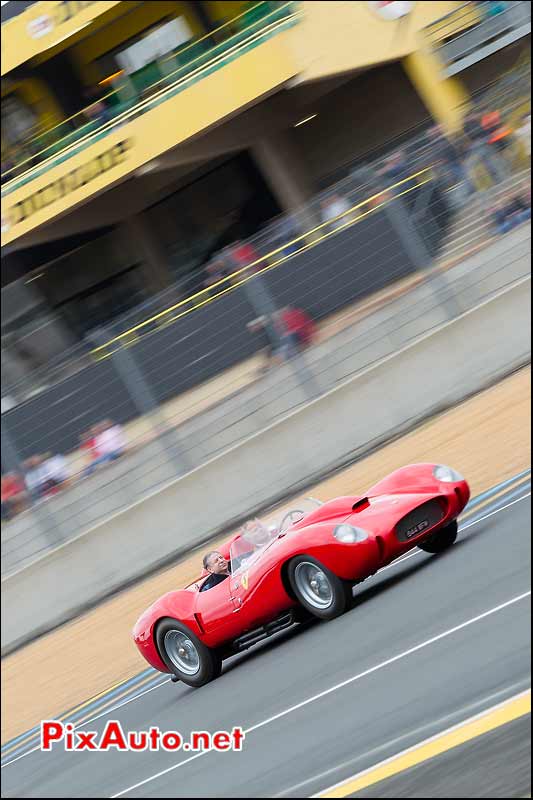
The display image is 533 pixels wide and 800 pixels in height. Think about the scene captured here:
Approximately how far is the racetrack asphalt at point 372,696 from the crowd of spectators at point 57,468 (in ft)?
16.2

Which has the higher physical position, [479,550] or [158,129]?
[158,129]

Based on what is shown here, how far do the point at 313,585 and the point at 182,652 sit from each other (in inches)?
57.4

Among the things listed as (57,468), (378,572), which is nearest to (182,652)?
(378,572)

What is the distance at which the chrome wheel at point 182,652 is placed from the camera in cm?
888

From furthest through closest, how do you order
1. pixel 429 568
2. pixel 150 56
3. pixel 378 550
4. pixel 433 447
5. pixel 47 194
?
1. pixel 150 56
2. pixel 47 194
3. pixel 433 447
4. pixel 429 568
5. pixel 378 550

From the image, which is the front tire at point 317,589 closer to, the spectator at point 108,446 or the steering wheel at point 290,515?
the steering wheel at point 290,515

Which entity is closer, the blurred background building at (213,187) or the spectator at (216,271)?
the blurred background building at (213,187)

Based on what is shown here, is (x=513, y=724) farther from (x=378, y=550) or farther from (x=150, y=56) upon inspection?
(x=150, y=56)

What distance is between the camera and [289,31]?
21328 mm

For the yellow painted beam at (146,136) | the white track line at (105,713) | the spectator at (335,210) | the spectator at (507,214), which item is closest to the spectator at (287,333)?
the spectator at (335,210)

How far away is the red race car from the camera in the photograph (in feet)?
25.5

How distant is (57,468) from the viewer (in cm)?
A: 1443

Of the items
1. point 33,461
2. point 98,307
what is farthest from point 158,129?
point 33,461

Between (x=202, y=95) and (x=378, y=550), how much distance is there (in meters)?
15.6
